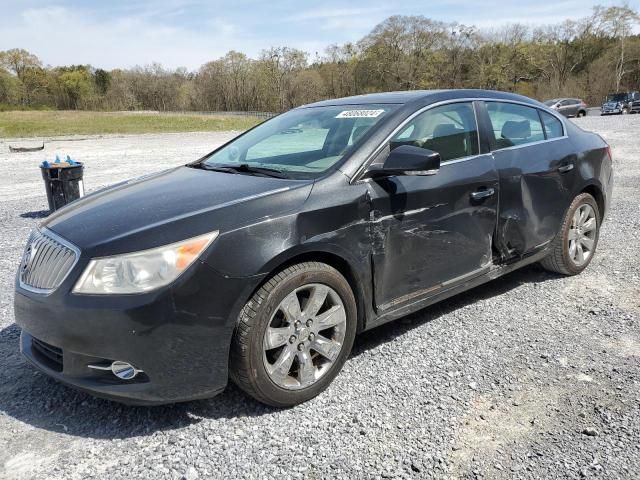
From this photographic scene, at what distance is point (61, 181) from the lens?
760cm

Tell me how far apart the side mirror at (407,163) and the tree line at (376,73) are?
72184 millimetres

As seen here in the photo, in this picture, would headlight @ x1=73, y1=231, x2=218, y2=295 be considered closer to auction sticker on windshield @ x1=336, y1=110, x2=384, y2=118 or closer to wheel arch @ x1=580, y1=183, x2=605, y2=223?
auction sticker on windshield @ x1=336, y1=110, x2=384, y2=118

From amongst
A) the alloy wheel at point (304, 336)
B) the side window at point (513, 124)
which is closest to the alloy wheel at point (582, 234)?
the side window at point (513, 124)

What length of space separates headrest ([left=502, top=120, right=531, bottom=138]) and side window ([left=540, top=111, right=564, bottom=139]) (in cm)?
27

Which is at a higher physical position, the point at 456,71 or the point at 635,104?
the point at 456,71

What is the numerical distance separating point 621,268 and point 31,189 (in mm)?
10764

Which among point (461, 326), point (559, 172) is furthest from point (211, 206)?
point (559, 172)

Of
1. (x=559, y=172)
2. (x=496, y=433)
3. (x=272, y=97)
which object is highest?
(x=272, y=97)

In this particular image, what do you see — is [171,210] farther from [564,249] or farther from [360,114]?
Answer: [564,249]

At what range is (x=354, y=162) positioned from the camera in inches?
125

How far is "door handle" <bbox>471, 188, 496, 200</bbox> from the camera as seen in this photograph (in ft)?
12.1

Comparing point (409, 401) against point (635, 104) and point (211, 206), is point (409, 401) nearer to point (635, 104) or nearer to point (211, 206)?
point (211, 206)

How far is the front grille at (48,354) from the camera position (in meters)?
2.71

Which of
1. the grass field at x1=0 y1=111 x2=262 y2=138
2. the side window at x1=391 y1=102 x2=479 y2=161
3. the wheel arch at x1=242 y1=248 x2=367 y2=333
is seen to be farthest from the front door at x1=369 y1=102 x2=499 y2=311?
the grass field at x1=0 y1=111 x2=262 y2=138
